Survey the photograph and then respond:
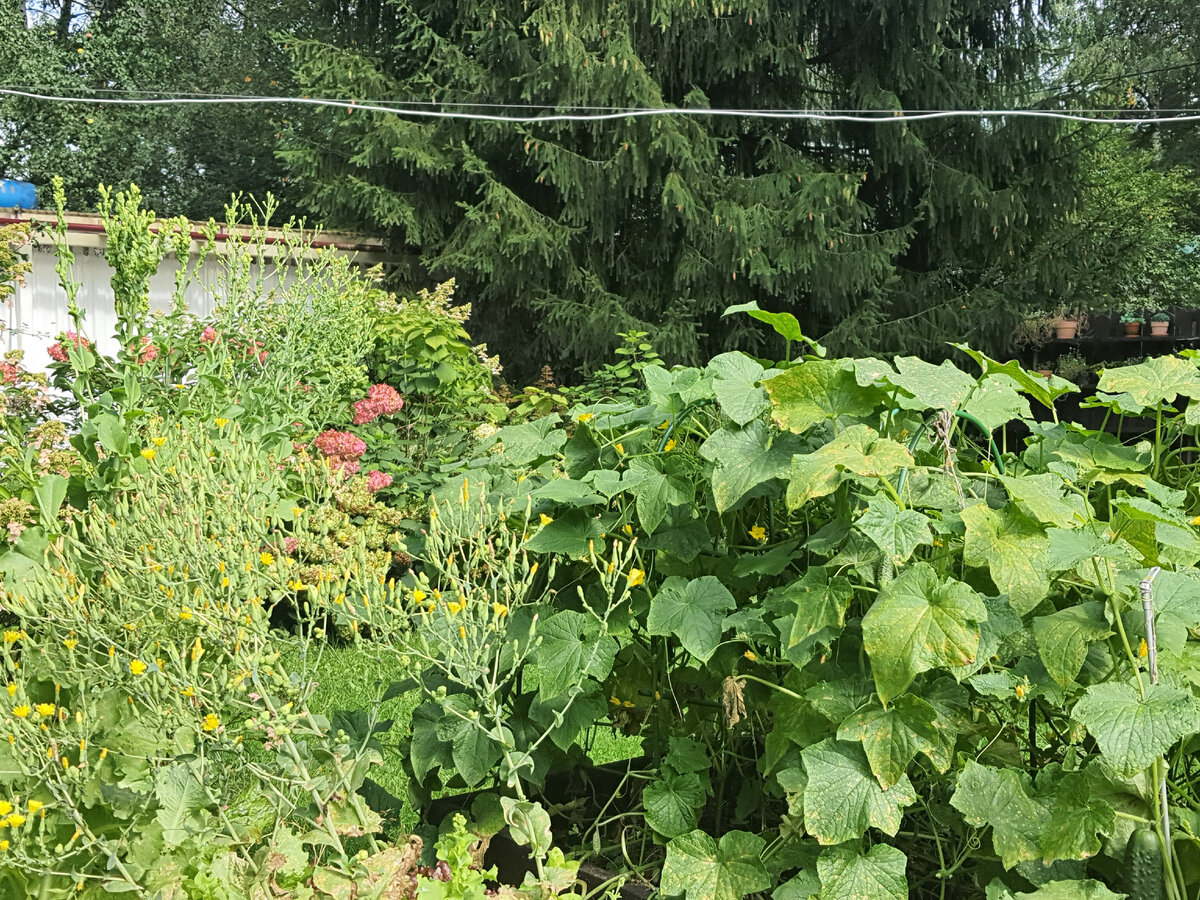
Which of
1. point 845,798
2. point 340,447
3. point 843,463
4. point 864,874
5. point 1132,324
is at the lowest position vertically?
point 1132,324

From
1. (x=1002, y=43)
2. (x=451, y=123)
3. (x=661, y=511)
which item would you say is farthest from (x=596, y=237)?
(x=661, y=511)

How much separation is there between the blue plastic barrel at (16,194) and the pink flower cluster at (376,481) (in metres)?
6.30

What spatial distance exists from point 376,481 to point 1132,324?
882 centimetres

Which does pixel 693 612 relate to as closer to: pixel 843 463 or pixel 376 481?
pixel 843 463

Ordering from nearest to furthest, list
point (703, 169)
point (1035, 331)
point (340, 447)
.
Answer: point (340, 447)
point (703, 169)
point (1035, 331)

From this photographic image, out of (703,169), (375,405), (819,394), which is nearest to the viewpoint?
(819,394)

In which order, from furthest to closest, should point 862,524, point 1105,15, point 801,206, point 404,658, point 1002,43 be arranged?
1. point 1105,15
2. point 1002,43
3. point 801,206
4. point 404,658
5. point 862,524

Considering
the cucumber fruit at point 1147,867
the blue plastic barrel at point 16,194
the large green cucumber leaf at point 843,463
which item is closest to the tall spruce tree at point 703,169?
the blue plastic barrel at point 16,194

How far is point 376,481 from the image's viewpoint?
4707 millimetres

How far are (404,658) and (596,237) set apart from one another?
7.28 meters

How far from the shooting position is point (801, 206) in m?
7.93

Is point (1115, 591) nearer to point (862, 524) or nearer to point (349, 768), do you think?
point (862, 524)

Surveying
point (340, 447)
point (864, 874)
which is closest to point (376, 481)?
point (340, 447)

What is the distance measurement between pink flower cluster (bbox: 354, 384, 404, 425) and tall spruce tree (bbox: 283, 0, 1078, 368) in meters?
3.09
